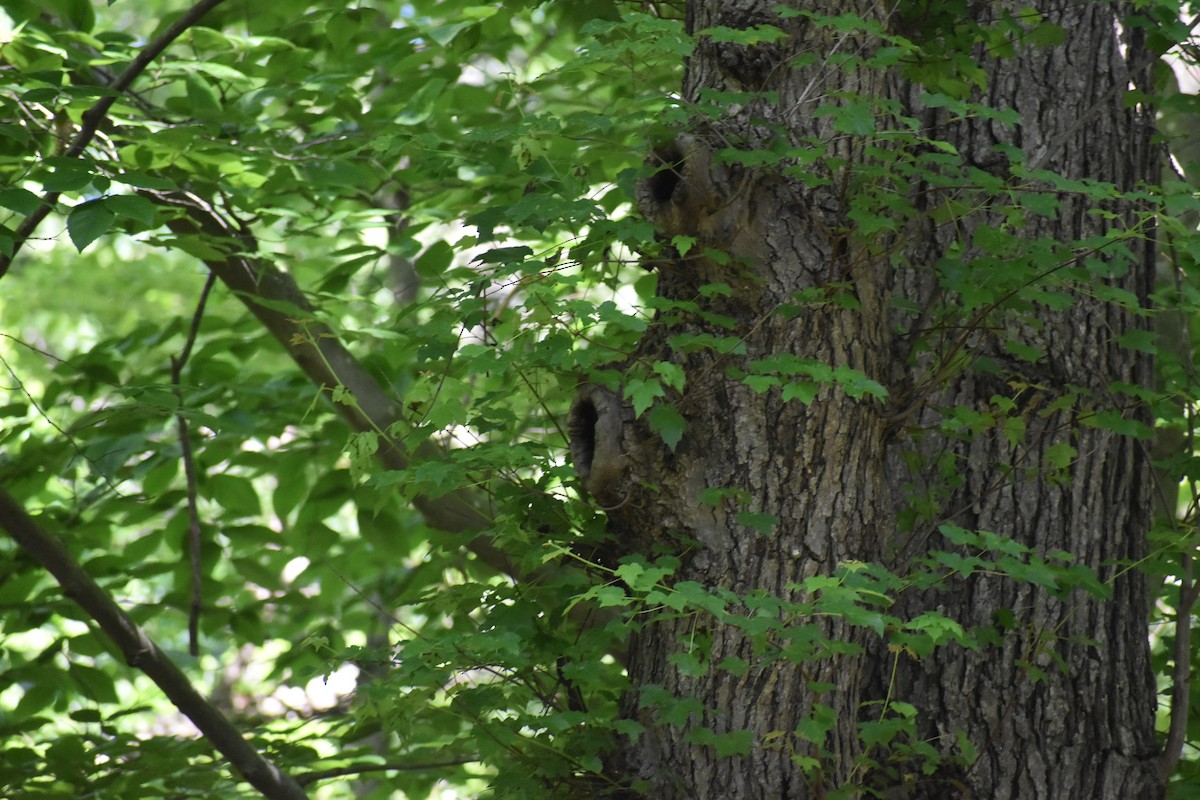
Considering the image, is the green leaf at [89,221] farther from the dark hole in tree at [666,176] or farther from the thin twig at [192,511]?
the dark hole in tree at [666,176]

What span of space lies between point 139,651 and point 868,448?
5.91 feet

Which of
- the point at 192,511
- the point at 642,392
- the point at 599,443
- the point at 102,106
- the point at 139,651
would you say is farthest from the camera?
the point at 192,511

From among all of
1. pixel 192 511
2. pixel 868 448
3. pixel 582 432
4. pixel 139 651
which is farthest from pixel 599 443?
pixel 192 511

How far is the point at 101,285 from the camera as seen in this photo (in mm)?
7535

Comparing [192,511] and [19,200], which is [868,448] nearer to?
[19,200]

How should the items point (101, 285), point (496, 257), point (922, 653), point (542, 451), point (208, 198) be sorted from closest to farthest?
point (922, 653)
point (496, 257)
point (542, 451)
point (208, 198)
point (101, 285)

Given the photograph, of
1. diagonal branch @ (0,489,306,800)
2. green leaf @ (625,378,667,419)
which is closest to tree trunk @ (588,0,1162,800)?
green leaf @ (625,378,667,419)

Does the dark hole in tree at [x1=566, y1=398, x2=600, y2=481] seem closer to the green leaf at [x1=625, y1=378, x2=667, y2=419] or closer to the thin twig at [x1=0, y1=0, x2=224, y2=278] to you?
the green leaf at [x1=625, y1=378, x2=667, y2=419]

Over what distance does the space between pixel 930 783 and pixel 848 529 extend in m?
0.62

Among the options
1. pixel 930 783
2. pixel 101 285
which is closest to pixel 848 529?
pixel 930 783

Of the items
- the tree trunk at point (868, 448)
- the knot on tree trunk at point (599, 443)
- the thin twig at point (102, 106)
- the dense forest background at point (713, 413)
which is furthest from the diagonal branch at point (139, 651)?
the knot on tree trunk at point (599, 443)

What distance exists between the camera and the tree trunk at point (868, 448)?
2125 millimetres

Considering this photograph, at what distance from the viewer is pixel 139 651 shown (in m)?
2.72

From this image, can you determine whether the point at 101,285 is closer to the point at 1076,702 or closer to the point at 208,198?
the point at 208,198
